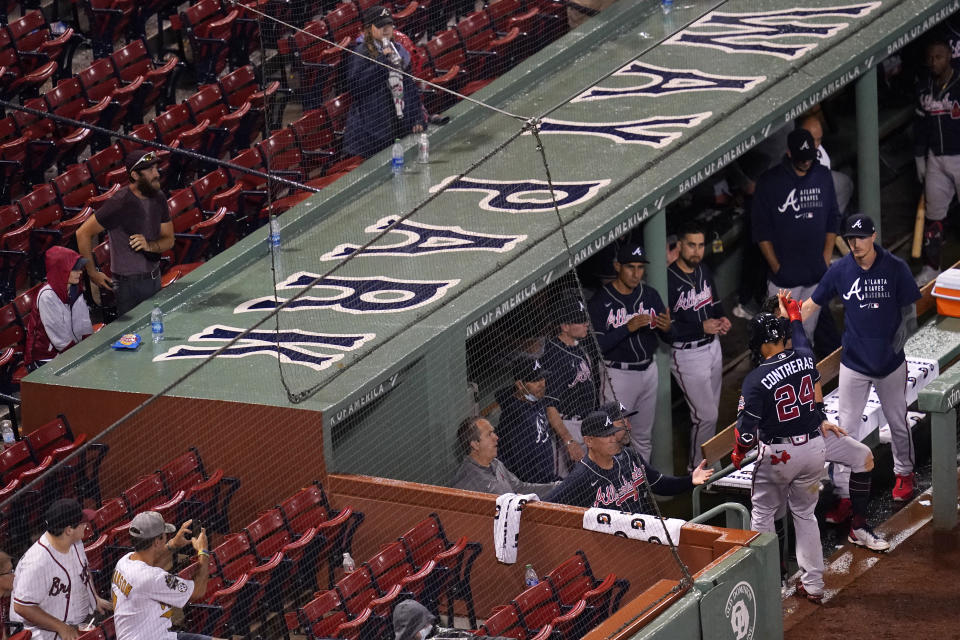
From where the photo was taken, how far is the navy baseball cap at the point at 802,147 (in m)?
11.9

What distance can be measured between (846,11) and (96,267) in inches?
225

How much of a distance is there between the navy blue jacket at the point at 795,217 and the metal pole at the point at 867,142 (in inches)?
48.3

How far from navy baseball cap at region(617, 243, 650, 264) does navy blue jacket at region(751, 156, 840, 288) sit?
1.29 metres

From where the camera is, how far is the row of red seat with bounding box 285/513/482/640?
836 cm

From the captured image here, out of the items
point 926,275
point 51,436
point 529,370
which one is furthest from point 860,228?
point 51,436

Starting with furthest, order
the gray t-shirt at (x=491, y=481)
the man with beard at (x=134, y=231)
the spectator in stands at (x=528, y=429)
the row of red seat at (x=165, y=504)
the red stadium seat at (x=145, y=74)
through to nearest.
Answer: the red stadium seat at (x=145, y=74) < the man with beard at (x=134, y=231) < the spectator in stands at (x=528, y=429) < the gray t-shirt at (x=491, y=481) < the row of red seat at (x=165, y=504)

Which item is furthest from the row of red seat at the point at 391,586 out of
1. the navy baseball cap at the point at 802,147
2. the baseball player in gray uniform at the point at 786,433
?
the navy baseball cap at the point at 802,147

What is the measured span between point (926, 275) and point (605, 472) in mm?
4747

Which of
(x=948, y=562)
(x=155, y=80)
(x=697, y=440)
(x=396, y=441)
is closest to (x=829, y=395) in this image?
(x=697, y=440)

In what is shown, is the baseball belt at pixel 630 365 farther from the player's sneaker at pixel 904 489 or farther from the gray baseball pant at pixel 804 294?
the player's sneaker at pixel 904 489

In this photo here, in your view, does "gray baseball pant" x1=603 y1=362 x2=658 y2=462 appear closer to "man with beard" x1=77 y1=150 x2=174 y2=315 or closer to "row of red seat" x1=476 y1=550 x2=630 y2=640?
"row of red seat" x1=476 y1=550 x2=630 y2=640

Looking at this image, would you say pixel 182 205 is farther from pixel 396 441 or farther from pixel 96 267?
pixel 396 441

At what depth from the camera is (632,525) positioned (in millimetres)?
8758

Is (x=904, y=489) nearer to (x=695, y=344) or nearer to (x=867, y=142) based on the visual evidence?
(x=695, y=344)
